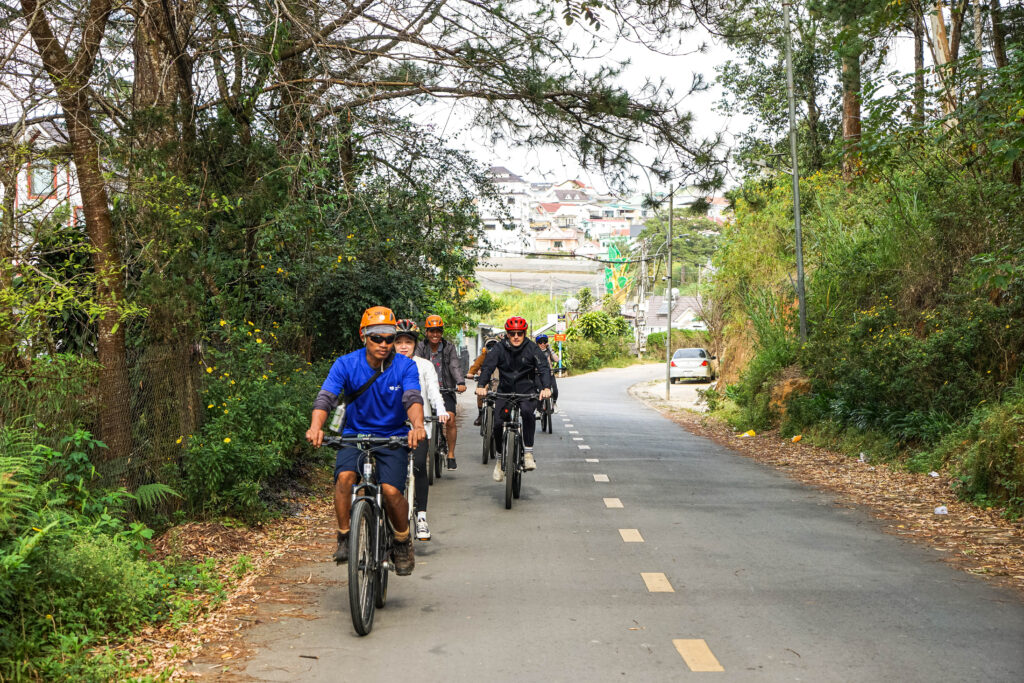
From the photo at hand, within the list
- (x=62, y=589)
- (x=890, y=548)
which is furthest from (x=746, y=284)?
(x=62, y=589)

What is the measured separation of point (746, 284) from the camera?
94.4ft

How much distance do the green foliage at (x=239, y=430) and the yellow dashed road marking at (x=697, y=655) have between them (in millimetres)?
4610

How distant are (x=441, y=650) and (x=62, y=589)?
2.19 metres

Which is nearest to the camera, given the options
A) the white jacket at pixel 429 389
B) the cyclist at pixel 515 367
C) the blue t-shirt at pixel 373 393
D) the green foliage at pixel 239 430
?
the blue t-shirt at pixel 373 393

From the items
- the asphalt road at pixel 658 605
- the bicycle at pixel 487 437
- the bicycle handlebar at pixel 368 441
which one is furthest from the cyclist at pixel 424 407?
the bicycle at pixel 487 437

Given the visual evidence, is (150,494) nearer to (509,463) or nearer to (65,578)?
(65,578)

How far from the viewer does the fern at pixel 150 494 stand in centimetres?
816

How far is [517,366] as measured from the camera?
11.6 m

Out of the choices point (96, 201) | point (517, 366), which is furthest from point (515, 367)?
point (96, 201)

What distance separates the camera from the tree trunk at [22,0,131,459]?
27.5ft

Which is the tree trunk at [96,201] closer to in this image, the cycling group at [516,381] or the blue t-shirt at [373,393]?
the blue t-shirt at [373,393]

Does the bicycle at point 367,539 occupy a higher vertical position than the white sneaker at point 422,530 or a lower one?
higher

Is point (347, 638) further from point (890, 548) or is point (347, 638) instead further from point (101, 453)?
point (890, 548)

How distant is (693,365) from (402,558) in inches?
1816
